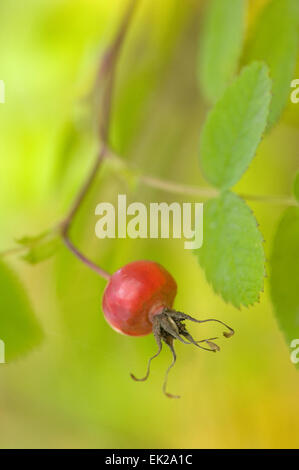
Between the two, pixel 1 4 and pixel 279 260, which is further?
pixel 1 4

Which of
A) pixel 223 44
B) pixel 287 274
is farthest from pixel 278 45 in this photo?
A: pixel 287 274

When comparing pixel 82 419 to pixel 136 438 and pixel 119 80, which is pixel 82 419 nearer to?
pixel 136 438

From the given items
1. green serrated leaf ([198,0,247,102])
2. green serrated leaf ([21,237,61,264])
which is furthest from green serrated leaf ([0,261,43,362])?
green serrated leaf ([198,0,247,102])

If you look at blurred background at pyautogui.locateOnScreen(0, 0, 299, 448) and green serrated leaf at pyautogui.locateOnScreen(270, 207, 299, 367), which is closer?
green serrated leaf at pyautogui.locateOnScreen(270, 207, 299, 367)

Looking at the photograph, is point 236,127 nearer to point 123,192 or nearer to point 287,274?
point 287,274

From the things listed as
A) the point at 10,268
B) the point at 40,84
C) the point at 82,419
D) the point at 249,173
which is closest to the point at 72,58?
the point at 40,84

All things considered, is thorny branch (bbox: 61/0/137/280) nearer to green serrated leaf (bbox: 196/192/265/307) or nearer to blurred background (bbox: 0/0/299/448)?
blurred background (bbox: 0/0/299/448)
